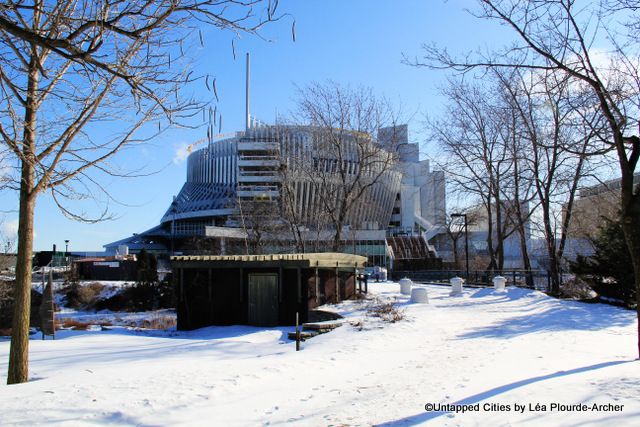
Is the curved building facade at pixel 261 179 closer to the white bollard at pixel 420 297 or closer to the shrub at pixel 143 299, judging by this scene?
the shrub at pixel 143 299

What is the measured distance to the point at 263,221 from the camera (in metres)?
43.2

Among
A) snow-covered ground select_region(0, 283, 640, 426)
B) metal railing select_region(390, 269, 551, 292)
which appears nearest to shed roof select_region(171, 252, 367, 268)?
snow-covered ground select_region(0, 283, 640, 426)

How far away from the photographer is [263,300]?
826 inches

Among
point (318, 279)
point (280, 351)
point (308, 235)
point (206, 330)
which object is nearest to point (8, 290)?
point (206, 330)

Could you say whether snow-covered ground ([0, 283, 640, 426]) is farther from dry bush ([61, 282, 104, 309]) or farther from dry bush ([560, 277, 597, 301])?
dry bush ([61, 282, 104, 309])

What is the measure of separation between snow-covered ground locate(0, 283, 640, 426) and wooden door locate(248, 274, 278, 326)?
555 centimetres

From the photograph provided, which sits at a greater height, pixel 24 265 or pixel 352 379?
pixel 24 265

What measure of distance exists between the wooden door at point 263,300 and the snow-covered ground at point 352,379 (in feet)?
18.2

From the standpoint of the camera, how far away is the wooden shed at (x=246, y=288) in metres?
20.5

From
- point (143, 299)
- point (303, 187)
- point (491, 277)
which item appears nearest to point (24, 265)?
point (143, 299)

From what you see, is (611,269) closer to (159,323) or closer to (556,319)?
(556,319)

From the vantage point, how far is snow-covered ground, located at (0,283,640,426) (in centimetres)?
615

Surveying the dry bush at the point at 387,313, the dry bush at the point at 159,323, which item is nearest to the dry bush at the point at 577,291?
the dry bush at the point at 387,313

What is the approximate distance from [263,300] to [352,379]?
490 inches
